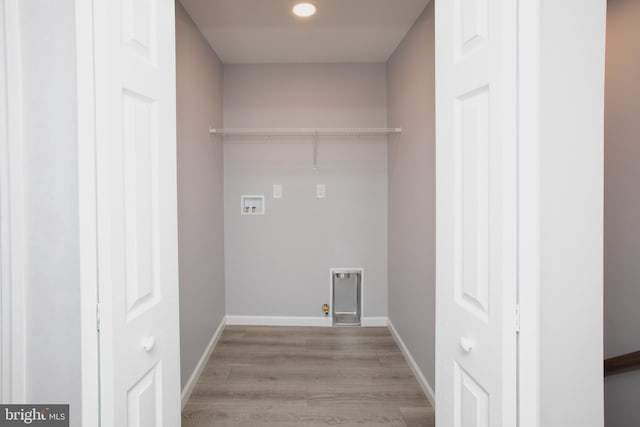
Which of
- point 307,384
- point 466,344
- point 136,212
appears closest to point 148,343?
point 136,212

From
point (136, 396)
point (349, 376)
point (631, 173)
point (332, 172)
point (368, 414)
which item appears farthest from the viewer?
point (332, 172)

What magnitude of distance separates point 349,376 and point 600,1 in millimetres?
2621

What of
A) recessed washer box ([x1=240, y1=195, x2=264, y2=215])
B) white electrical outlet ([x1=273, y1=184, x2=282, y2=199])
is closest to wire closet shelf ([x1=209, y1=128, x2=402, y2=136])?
white electrical outlet ([x1=273, y1=184, x2=282, y2=199])

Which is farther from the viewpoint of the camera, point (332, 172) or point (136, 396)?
point (332, 172)

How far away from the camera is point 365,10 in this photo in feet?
8.95

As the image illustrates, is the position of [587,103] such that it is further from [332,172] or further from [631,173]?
[332,172]

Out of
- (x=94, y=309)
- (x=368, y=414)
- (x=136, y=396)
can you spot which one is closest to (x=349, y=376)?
(x=368, y=414)

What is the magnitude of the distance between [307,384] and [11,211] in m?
2.25

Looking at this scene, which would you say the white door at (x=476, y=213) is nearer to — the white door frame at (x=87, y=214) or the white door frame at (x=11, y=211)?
the white door frame at (x=87, y=214)

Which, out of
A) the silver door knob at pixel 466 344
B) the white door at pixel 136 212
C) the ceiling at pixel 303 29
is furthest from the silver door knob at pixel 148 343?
the ceiling at pixel 303 29

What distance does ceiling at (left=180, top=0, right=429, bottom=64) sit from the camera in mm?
2650

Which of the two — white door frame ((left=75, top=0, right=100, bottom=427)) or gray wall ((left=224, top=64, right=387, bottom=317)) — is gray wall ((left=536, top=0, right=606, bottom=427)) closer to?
white door frame ((left=75, top=0, right=100, bottom=427))

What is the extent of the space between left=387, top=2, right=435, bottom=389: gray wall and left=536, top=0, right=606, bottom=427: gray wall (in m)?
1.47

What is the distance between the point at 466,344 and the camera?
3.67 feet
